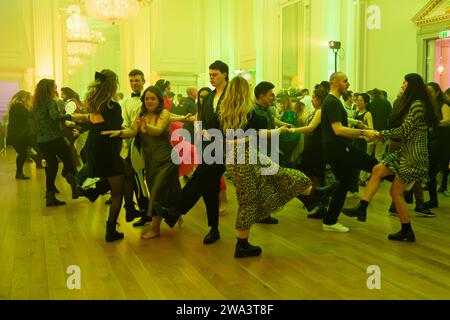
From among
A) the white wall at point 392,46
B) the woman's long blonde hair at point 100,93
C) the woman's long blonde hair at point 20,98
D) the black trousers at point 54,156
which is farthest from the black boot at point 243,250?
the white wall at point 392,46

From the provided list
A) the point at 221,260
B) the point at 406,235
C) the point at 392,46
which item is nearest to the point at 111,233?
the point at 221,260

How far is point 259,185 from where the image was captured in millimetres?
4062

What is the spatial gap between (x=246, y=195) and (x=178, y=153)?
106 cm

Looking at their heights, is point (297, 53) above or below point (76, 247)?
above

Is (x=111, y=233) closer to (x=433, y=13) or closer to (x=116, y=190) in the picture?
(x=116, y=190)

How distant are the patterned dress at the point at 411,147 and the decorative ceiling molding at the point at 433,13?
606cm

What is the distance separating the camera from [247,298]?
3301 mm

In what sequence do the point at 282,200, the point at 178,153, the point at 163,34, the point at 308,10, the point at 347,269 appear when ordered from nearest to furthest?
the point at 347,269, the point at 282,200, the point at 178,153, the point at 308,10, the point at 163,34

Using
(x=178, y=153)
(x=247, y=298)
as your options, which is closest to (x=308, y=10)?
(x=178, y=153)

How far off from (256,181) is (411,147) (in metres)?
1.42

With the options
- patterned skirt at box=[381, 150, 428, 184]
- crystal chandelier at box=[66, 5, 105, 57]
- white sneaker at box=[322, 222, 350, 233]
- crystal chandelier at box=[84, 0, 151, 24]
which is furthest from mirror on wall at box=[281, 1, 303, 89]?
patterned skirt at box=[381, 150, 428, 184]
